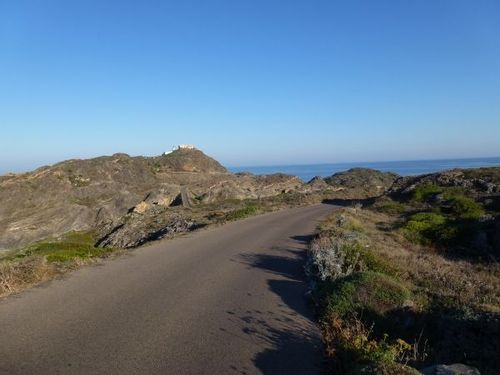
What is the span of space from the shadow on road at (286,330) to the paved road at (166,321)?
0.5 inches

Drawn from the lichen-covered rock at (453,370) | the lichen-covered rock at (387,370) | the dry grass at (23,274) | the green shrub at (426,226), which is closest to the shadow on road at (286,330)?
the lichen-covered rock at (387,370)

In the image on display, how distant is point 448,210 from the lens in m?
25.2

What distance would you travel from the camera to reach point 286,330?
278 inches

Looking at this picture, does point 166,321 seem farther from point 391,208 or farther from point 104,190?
point 104,190

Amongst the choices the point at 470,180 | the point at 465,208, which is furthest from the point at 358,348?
the point at 470,180

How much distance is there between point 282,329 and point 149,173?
1833 inches

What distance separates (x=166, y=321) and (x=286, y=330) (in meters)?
1.76

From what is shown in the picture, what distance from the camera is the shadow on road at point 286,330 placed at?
Answer: 232 inches

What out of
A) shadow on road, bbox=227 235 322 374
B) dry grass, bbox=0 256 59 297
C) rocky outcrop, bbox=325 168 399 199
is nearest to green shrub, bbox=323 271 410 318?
shadow on road, bbox=227 235 322 374

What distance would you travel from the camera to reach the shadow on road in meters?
5.89

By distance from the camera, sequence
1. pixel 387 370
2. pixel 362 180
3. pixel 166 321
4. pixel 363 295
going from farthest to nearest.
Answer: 1. pixel 362 180
2. pixel 363 295
3. pixel 166 321
4. pixel 387 370

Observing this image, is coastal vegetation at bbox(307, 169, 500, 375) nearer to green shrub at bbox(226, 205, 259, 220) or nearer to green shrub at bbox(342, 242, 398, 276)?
green shrub at bbox(342, 242, 398, 276)

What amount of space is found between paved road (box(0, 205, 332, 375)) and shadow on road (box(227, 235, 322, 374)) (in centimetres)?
1

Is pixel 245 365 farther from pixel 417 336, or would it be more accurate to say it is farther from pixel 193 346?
pixel 417 336
